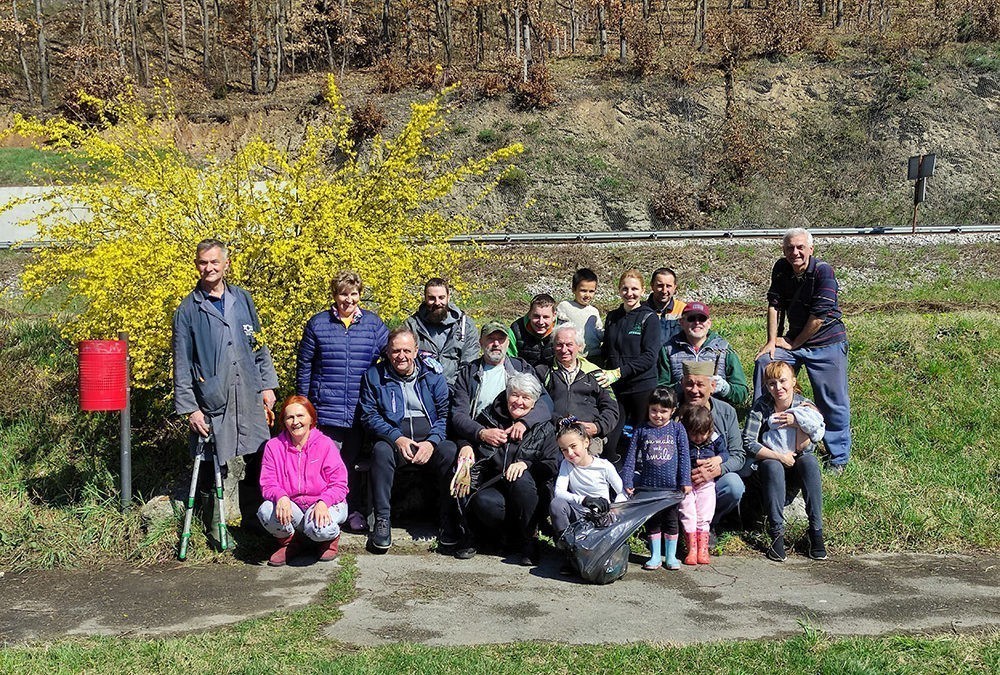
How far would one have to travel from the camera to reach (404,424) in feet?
19.4

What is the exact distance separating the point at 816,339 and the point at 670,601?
2.88 meters

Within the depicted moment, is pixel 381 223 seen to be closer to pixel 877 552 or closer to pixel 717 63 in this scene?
pixel 877 552

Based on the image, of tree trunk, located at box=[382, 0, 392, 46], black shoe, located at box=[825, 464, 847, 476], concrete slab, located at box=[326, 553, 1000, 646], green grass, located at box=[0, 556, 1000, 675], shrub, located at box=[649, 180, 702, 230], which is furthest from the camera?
tree trunk, located at box=[382, 0, 392, 46]

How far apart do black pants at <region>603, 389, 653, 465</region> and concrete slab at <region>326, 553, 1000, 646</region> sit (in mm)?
1012

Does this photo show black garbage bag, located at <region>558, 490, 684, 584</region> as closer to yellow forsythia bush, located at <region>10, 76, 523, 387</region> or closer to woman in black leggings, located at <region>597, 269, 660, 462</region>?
woman in black leggings, located at <region>597, 269, 660, 462</region>

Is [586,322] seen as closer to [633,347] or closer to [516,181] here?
[633,347]

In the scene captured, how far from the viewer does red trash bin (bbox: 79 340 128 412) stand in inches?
235

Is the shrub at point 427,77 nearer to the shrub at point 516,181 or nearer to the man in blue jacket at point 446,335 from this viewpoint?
the shrub at point 516,181

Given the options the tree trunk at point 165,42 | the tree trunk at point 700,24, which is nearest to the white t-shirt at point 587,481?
the tree trunk at point 700,24

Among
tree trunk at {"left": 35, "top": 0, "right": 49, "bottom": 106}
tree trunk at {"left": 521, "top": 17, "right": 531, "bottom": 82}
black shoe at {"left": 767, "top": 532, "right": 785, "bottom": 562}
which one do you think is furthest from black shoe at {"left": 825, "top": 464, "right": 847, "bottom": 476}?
tree trunk at {"left": 35, "top": 0, "right": 49, "bottom": 106}

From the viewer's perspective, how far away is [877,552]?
5.85 metres

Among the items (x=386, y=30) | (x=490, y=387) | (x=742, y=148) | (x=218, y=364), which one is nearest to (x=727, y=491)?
(x=490, y=387)

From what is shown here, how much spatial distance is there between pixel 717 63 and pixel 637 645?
27584 mm

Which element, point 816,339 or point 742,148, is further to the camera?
point 742,148
